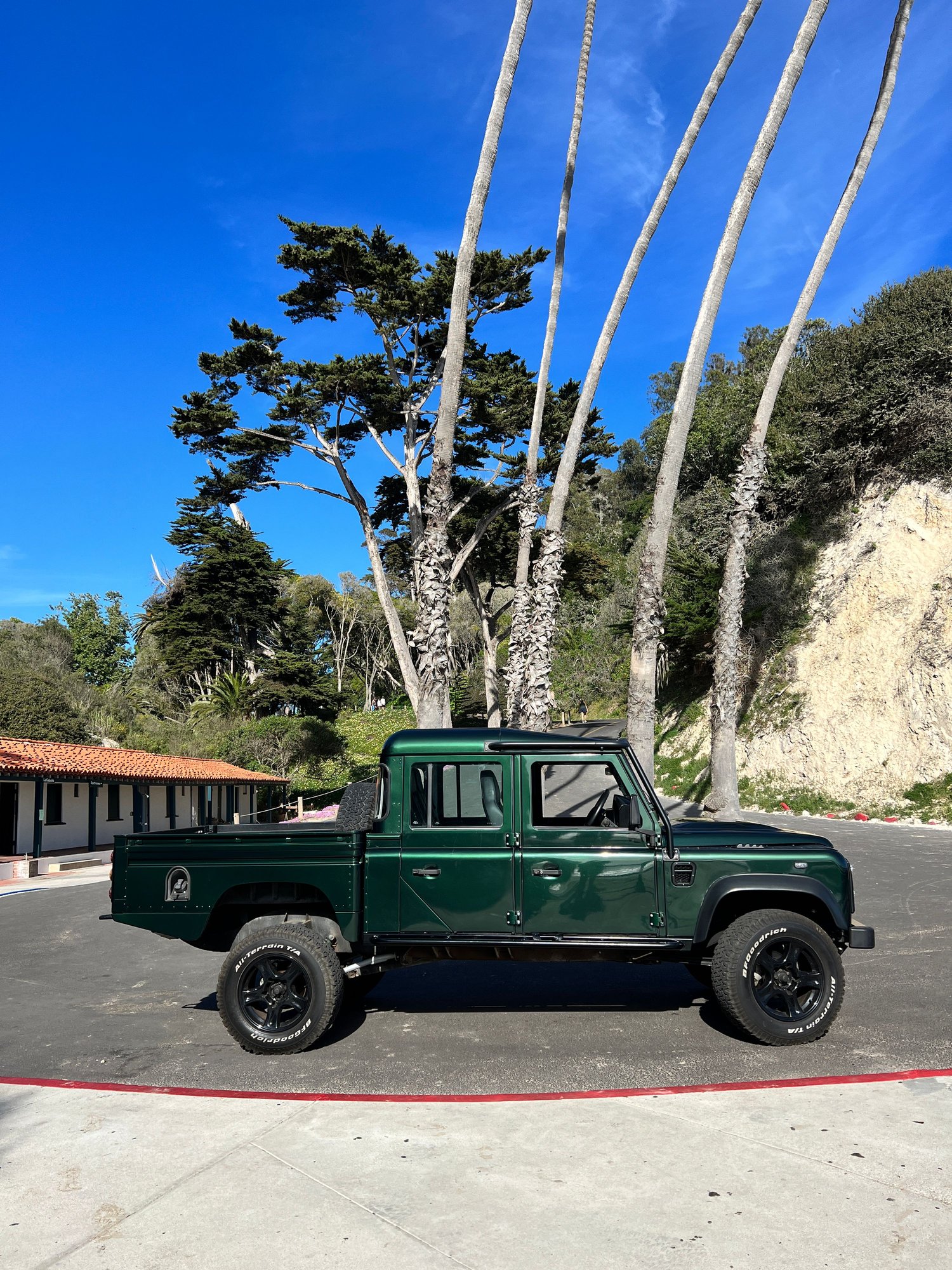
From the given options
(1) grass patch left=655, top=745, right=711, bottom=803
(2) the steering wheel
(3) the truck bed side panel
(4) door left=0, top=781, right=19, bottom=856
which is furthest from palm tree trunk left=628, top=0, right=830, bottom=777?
(4) door left=0, top=781, right=19, bottom=856

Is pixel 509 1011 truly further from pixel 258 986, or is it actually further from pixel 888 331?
pixel 888 331

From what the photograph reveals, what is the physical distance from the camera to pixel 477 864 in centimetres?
571

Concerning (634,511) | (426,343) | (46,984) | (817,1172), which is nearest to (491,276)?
(426,343)

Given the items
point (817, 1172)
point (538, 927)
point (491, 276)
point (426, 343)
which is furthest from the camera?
point (426, 343)

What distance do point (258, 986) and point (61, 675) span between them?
52.4 m

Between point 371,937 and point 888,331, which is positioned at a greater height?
point 888,331

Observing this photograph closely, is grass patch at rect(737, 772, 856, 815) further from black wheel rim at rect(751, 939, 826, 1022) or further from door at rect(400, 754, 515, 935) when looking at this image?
door at rect(400, 754, 515, 935)

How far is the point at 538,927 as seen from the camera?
5.64 m

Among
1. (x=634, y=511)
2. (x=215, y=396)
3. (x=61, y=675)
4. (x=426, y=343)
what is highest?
(x=634, y=511)

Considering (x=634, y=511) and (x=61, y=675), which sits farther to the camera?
(x=634, y=511)

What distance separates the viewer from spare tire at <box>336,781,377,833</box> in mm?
6125

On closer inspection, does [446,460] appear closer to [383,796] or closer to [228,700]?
[383,796]

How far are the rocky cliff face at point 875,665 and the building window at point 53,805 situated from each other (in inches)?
845

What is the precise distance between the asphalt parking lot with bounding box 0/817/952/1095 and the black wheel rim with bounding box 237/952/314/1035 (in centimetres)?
23
